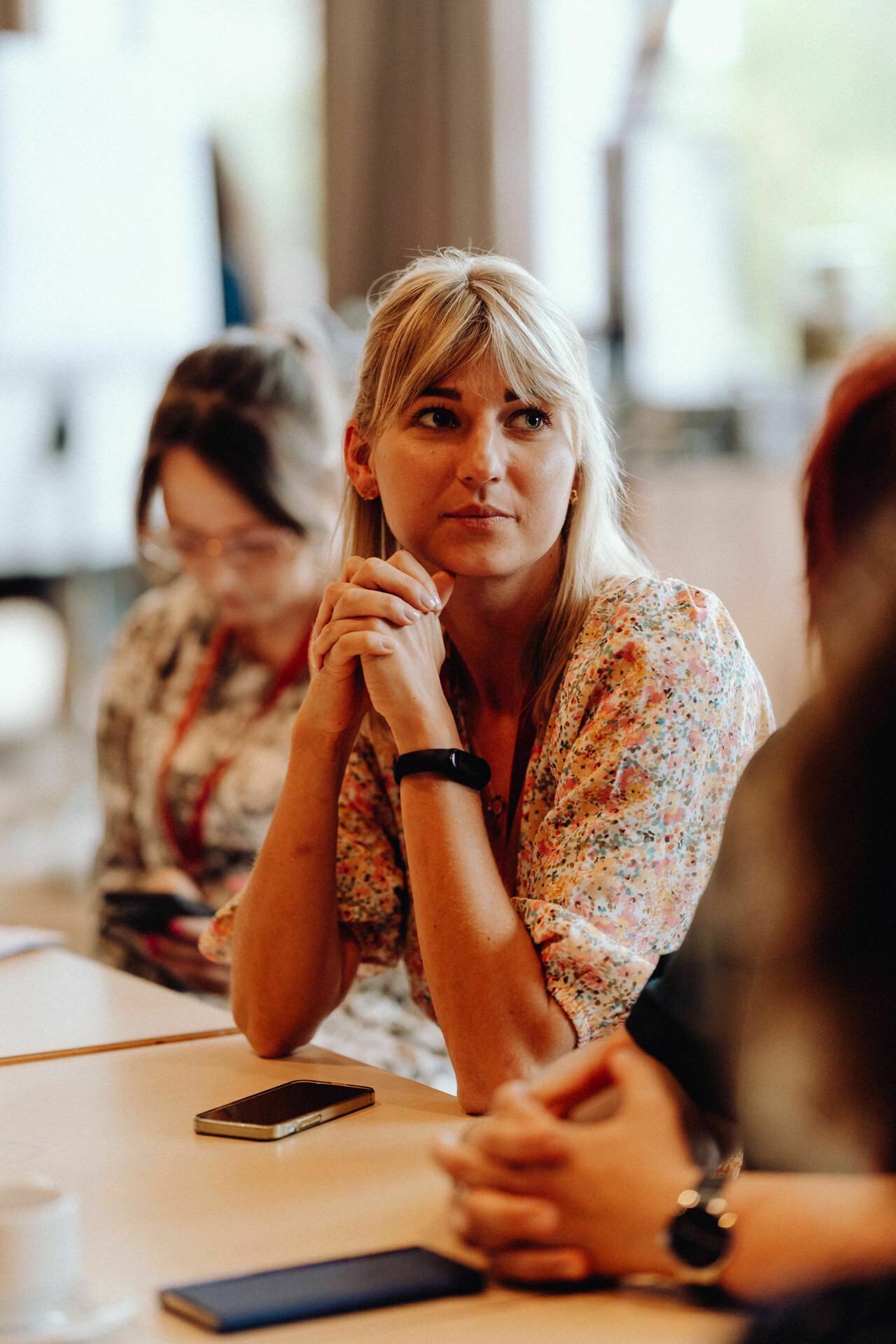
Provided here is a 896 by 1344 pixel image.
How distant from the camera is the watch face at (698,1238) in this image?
2.61ft

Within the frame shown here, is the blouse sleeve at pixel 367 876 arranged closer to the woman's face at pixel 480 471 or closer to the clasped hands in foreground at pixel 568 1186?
the woman's face at pixel 480 471

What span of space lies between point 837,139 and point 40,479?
204 cm

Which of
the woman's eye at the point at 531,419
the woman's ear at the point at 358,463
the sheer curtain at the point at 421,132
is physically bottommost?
the woman's ear at the point at 358,463

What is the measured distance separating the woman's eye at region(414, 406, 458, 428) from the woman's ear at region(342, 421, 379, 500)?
12 centimetres

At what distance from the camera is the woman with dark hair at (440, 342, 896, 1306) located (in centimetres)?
78

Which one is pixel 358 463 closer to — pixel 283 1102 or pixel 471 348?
pixel 471 348

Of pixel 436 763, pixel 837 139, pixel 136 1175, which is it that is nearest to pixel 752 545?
pixel 837 139

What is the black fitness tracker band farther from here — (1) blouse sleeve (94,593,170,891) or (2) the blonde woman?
(1) blouse sleeve (94,593,170,891)

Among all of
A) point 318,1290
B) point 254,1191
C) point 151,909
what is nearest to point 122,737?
point 151,909

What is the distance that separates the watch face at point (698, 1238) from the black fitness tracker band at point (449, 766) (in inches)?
21.4

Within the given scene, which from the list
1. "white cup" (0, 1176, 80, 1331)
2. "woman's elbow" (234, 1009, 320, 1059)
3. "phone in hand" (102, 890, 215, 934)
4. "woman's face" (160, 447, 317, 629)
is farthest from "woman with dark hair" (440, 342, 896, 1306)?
"woman's face" (160, 447, 317, 629)

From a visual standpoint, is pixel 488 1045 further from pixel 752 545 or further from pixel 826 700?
pixel 752 545

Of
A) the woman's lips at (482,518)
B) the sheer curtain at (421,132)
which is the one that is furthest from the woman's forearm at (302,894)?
the sheer curtain at (421,132)

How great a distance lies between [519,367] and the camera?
1358 mm
